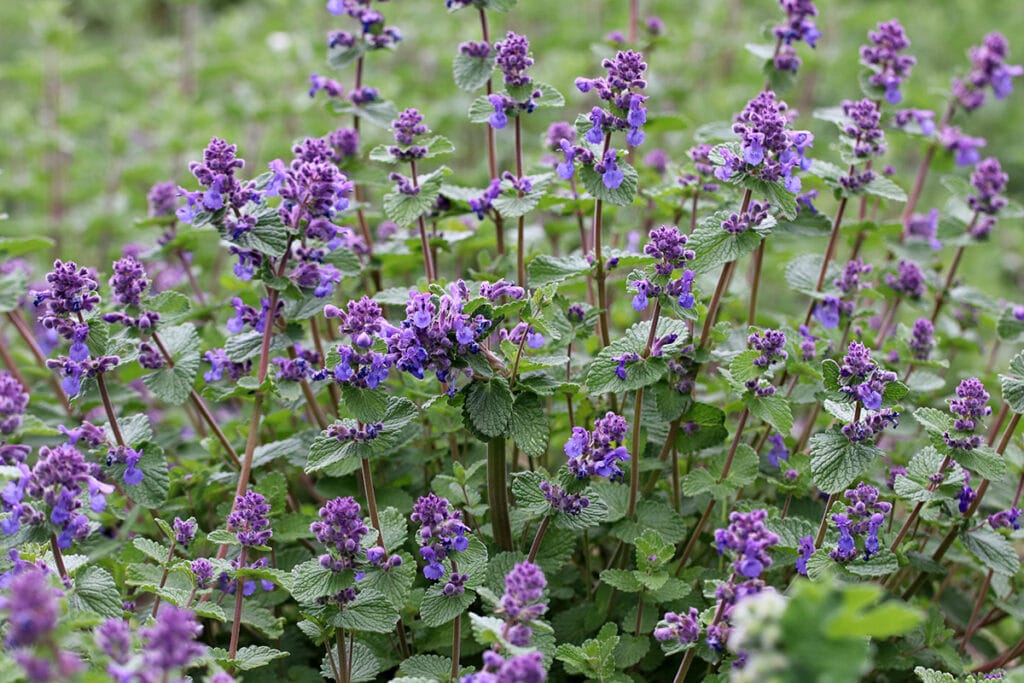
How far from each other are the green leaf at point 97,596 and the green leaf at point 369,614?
60 centimetres

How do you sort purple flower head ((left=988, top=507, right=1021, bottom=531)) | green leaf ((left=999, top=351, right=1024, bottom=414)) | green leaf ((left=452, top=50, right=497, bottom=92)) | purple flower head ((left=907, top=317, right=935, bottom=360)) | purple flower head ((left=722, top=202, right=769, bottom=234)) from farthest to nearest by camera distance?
purple flower head ((left=907, top=317, right=935, bottom=360)), green leaf ((left=452, top=50, right=497, bottom=92)), purple flower head ((left=988, top=507, right=1021, bottom=531)), purple flower head ((left=722, top=202, right=769, bottom=234)), green leaf ((left=999, top=351, right=1024, bottom=414))

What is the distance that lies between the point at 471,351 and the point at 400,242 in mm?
1221

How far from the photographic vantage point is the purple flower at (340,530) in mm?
2520

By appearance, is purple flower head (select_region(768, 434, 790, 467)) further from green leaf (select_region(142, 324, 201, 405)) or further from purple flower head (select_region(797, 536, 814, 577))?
green leaf (select_region(142, 324, 201, 405))

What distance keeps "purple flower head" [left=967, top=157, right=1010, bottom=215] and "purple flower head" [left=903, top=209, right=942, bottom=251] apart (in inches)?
10.3

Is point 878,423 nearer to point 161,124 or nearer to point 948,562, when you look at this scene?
point 948,562

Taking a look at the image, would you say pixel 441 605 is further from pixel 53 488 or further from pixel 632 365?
pixel 53 488

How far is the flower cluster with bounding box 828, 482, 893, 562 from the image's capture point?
2.71m

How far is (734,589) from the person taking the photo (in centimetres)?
230

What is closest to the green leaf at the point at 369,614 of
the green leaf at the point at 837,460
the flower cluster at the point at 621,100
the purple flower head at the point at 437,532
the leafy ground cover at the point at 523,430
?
the leafy ground cover at the point at 523,430

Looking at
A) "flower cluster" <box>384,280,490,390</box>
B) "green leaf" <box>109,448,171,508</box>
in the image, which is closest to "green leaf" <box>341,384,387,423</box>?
"flower cluster" <box>384,280,490,390</box>

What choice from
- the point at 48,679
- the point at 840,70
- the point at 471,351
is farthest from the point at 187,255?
the point at 840,70

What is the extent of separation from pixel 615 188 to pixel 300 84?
18.4 ft

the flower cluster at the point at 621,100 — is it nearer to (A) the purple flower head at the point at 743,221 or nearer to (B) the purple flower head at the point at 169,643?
(A) the purple flower head at the point at 743,221
